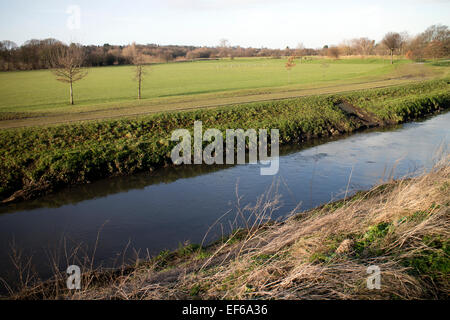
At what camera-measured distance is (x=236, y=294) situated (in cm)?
410

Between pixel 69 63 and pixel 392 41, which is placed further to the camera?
pixel 392 41

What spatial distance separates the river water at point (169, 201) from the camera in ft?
27.9

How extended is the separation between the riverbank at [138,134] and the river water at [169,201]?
0.63 meters

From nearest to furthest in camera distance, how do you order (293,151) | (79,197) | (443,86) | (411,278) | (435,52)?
(411,278) → (79,197) → (293,151) → (443,86) → (435,52)

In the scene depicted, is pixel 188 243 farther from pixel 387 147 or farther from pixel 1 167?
pixel 387 147

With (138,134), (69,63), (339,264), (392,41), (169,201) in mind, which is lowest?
(169,201)

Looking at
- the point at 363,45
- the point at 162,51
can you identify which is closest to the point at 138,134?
the point at 162,51

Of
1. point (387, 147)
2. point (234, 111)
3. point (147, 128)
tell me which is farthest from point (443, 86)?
point (147, 128)

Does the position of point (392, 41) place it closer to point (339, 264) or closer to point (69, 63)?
point (69, 63)

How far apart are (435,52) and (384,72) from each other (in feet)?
76.1

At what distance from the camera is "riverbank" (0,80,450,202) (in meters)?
12.4

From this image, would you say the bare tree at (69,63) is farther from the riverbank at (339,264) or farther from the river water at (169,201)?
the riverbank at (339,264)

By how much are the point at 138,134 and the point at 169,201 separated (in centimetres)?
590

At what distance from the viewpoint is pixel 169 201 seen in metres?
11.2
